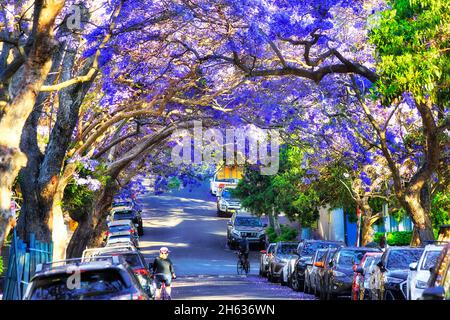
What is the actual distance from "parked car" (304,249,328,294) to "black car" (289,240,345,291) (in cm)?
93

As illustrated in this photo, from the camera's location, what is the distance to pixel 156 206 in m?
82.4

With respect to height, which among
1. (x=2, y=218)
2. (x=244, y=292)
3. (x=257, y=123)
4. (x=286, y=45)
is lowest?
(x=244, y=292)

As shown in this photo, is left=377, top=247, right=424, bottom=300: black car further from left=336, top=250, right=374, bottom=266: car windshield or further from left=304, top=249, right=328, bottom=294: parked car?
left=304, top=249, right=328, bottom=294: parked car

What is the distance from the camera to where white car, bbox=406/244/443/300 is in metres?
16.5

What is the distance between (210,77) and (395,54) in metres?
10.3

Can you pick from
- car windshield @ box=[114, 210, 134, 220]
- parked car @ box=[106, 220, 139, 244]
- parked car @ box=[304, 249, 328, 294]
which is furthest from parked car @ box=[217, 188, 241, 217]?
parked car @ box=[304, 249, 328, 294]

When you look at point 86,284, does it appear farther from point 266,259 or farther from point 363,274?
point 266,259

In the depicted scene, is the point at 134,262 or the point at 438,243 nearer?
the point at 438,243

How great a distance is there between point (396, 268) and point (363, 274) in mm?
1277

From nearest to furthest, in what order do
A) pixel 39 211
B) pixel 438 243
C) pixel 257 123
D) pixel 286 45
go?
1. pixel 438 243
2. pixel 39 211
3. pixel 286 45
4. pixel 257 123

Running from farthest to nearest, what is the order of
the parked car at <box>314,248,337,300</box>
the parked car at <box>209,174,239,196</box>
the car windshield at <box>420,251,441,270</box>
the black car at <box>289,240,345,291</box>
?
the parked car at <box>209,174,239,196</box>
the black car at <box>289,240,345,291</box>
the parked car at <box>314,248,337,300</box>
the car windshield at <box>420,251,441,270</box>
